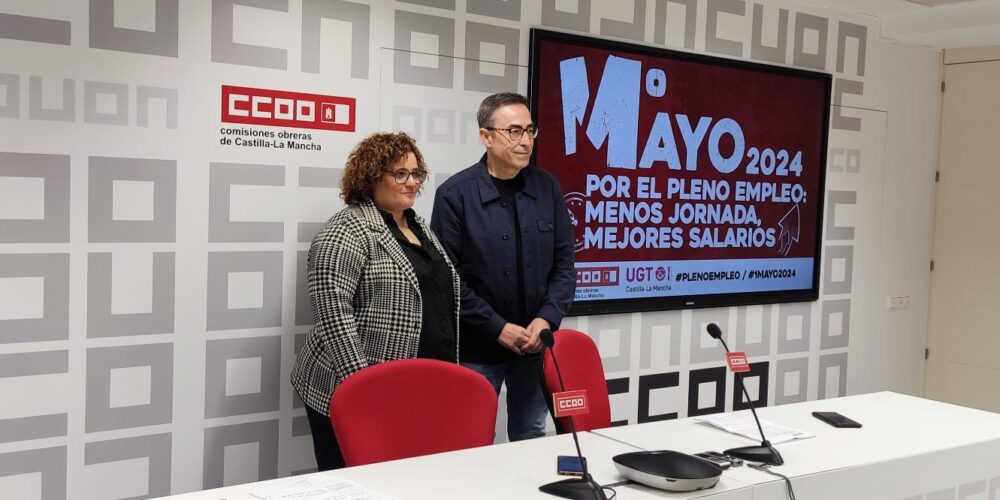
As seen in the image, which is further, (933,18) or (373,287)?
(933,18)

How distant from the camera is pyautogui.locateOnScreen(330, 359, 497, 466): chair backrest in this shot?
2.38 m

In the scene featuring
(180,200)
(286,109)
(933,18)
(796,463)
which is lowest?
(796,463)

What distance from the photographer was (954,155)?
580 centimetres

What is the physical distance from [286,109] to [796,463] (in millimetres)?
2232

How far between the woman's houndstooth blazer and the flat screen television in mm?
1314

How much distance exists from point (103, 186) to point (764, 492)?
2363 mm

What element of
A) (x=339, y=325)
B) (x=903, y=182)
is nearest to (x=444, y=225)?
(x=339, y=325)

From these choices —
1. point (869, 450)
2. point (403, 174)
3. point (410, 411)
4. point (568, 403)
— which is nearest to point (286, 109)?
point (403, 174)

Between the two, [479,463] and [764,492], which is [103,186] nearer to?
[479,463]

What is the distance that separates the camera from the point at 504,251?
11.2 feet

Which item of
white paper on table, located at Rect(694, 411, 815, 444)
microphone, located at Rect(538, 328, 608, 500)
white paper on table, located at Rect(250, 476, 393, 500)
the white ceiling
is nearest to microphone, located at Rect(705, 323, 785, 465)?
white paper on table, located at Rect(694, 411, 815, 444)

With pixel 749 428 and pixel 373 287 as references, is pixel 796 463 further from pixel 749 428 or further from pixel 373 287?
pixel 373 287

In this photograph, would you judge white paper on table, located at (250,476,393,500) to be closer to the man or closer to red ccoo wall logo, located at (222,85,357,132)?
the man

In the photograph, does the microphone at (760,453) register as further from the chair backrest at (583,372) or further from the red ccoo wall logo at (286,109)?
the red ccoo wall logo at (286,109)
